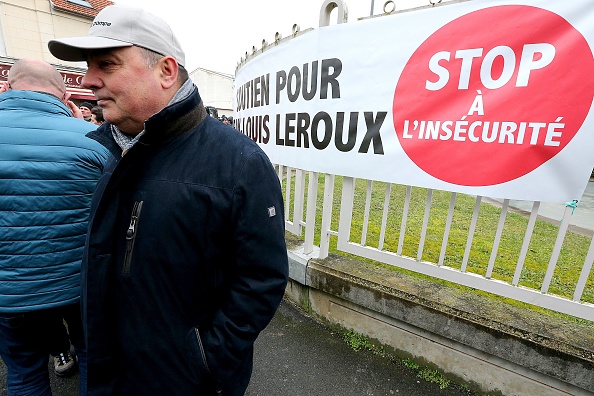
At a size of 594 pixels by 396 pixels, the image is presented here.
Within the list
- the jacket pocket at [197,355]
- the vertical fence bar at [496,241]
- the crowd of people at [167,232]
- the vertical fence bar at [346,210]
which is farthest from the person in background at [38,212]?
the vertical fence bar at [496,241]

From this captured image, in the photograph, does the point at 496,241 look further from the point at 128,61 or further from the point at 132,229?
the point at 128,61

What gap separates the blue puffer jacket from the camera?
4.88ft

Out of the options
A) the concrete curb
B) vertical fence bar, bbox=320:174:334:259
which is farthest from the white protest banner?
the concrete curb

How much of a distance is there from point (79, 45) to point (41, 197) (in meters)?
A: 0.92

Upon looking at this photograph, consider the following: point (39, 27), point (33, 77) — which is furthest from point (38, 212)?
point (39, 27)

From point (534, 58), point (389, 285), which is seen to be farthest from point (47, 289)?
point (534, 58)

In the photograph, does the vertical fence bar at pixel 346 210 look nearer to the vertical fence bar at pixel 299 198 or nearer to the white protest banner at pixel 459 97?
the white protest banner at pixel 459 97

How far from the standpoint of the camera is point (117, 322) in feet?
4.10

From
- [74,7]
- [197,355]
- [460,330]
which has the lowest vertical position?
[460,330]

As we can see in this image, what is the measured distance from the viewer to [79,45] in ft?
3.32

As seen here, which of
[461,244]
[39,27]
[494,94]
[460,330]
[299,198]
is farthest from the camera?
[39,27]

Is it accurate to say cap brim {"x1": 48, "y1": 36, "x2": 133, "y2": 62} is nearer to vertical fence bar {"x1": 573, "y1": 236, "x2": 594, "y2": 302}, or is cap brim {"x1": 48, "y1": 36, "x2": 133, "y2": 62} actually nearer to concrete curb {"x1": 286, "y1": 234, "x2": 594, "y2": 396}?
concrete curb {"x1": 286, "y1": 234, "x2": 594, "y2": 396}

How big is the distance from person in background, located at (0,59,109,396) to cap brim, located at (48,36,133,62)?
0.50 metres

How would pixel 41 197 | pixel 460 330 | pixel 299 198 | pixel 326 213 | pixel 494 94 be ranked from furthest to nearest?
pixel 299 198 → pixel 326 213 → pixel 460 330 → pixel 494 94 → pixel 41 197
